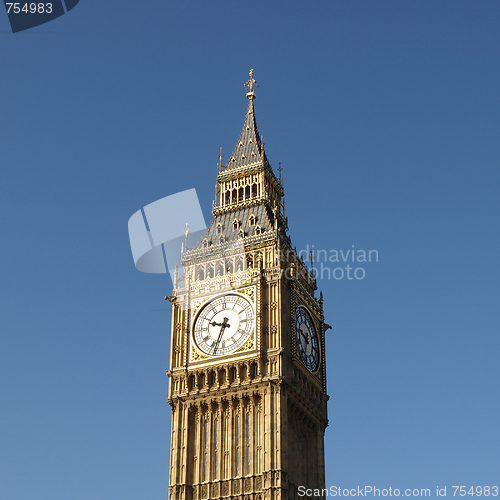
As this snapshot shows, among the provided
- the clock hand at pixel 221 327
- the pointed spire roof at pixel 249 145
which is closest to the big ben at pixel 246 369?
the clock hand at pixel 221 327

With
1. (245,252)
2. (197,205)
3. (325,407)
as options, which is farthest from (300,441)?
(197,205)

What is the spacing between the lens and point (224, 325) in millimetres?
84375

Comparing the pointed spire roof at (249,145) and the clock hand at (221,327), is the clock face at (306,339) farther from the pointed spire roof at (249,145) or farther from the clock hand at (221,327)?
the pointed spire roof at (249,145)

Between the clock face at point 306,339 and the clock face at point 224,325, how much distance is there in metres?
4.68

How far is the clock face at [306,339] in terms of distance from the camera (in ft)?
281

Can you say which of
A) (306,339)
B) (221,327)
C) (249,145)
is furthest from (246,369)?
(249,145)

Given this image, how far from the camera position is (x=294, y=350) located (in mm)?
83188

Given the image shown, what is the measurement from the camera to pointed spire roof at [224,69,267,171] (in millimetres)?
98125

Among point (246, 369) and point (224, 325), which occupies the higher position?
point (224, 325)

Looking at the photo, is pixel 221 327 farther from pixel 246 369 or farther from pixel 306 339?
pixel 306 339

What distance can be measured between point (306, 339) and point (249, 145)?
22887 millimetres

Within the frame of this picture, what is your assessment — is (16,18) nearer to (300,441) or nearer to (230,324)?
(230,324)

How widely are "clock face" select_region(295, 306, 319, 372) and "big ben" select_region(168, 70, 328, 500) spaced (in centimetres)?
10

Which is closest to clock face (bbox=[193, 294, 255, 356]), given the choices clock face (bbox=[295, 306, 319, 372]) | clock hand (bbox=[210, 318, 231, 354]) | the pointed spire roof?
clock hand (bbox=[210, 318, 231, 354])
